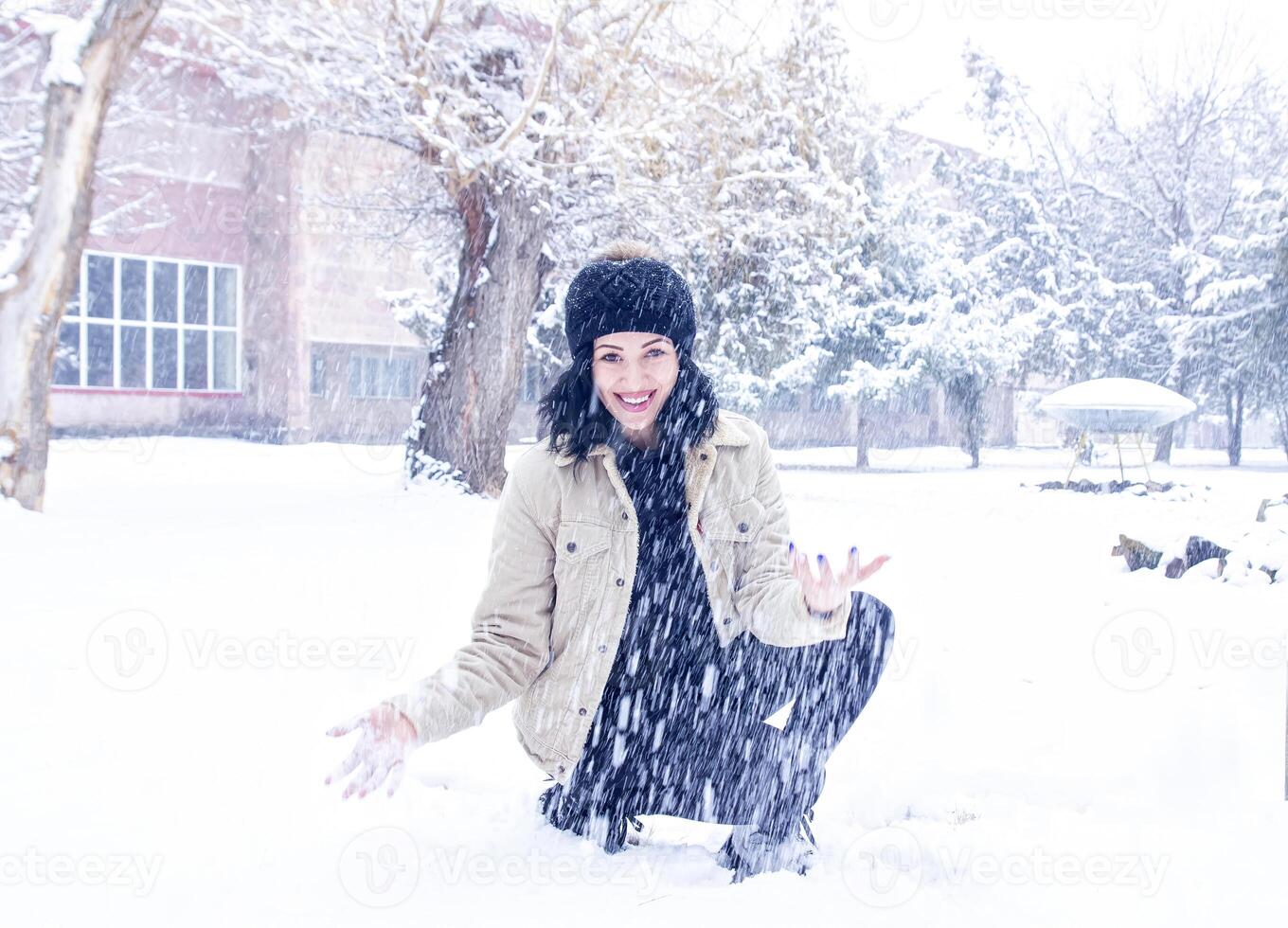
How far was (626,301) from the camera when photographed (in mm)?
2334

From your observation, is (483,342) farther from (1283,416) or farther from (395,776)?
(1283,416)

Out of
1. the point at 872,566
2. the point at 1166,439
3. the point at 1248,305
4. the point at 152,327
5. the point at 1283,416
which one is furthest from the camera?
the point at 1283,416

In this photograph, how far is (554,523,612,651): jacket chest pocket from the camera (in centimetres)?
234

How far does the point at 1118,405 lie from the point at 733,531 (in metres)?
14.8

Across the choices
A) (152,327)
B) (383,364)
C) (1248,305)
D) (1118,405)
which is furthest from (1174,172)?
(152,327)

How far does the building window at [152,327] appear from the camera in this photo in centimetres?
1891

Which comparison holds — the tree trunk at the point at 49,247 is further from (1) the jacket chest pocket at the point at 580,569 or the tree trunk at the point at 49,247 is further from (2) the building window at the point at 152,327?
(2) the building window at the point at 152,327

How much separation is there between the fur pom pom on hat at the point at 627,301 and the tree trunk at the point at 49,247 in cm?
582

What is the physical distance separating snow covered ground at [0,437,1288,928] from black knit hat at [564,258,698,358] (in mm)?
1355

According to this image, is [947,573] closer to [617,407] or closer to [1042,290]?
[617,407]

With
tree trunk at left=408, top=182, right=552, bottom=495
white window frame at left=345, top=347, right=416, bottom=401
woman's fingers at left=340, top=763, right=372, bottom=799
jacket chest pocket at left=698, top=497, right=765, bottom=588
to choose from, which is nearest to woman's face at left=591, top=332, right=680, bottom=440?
jacket chest pocket at left=698, top=497, right=765, bottom=588

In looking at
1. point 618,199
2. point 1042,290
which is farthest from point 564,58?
point 1042,290

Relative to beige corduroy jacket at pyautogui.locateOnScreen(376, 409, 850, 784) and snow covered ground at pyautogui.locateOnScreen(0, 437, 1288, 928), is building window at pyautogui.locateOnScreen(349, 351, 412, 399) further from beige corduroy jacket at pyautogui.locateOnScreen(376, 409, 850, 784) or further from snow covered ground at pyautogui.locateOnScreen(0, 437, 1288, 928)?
beige corduroy jacket at pyautogui.locateOnScreen(376, 409, 850, 784)

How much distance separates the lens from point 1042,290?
2294 centimetres
